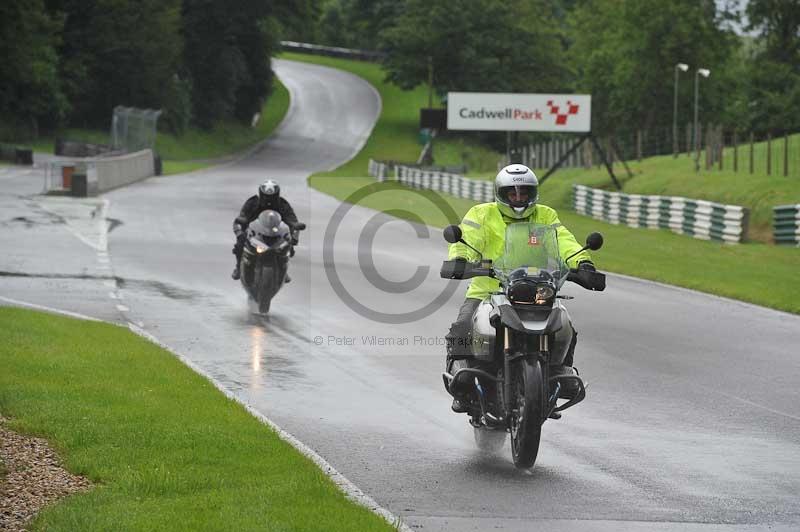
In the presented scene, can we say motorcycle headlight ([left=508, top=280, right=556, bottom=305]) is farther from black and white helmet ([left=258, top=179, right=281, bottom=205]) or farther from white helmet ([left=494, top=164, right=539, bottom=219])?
black and white helmet ([left=258, top=179, right=281, bottom=205])

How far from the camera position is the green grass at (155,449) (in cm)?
→ 734

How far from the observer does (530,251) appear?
947 centimetres

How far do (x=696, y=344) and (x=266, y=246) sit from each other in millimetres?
5911

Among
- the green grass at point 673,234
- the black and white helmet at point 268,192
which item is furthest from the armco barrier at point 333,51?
the black and white helmet at point 268,192

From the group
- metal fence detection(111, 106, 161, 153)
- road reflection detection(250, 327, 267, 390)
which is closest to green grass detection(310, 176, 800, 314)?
road reflection detection(250, 327, 267, 390)

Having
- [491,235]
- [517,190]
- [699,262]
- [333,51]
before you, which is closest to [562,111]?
[699,262]

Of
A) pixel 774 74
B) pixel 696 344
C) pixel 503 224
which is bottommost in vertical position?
pixel 696 344

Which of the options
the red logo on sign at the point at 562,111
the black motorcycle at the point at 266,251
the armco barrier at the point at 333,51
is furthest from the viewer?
the armco barrier at the point at 333,51

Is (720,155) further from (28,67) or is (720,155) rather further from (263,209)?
(28,67)

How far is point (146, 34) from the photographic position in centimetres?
8431

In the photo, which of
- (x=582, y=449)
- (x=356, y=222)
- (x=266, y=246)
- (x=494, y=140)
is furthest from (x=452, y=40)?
(x=582, y=449)

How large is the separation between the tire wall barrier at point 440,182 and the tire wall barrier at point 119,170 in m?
13.6

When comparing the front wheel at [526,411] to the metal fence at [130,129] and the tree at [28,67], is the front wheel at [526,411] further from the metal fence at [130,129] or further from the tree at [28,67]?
the tree at [28,67]

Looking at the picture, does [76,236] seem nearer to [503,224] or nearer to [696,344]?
[696,344]
